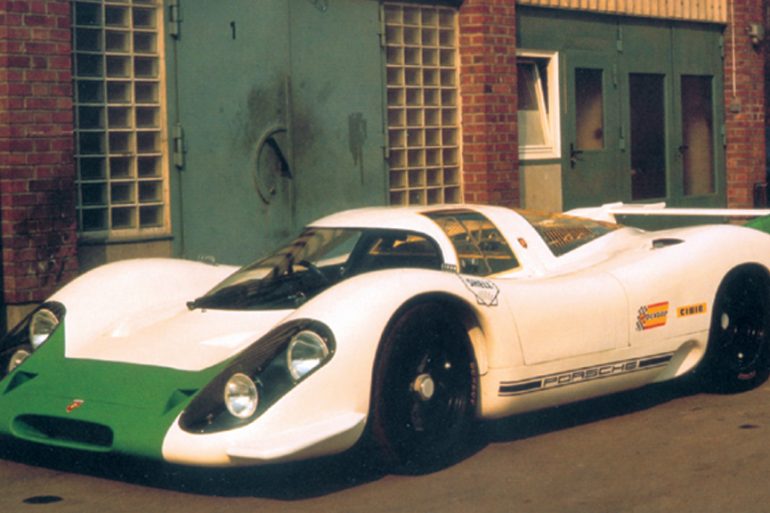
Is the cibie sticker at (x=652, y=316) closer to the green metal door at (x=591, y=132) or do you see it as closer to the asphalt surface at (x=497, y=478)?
the asphalt surface at (x=497, y=478)

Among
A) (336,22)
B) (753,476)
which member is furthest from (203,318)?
(336,22)

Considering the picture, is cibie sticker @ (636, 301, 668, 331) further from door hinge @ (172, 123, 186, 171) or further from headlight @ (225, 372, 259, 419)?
door hinge @ (172, 123, 186, 171)

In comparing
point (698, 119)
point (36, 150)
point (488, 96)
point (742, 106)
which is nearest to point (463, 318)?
point (36, 150)

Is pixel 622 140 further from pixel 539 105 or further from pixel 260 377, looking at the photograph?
pixel 260 377

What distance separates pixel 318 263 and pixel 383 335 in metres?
1.34

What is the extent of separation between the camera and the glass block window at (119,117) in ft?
32.9

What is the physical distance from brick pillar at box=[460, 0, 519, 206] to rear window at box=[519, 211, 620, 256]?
5255 mm

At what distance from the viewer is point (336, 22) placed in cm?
1174

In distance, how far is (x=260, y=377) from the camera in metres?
5.55

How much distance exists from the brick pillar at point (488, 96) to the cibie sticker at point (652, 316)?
6148 mm

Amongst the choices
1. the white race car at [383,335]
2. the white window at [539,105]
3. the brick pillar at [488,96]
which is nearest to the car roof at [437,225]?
the white race car at [383,335]

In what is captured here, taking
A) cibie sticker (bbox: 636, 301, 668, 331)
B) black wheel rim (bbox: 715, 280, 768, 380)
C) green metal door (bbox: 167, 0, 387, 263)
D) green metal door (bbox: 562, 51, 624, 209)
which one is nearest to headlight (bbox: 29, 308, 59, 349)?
cibie sticker (bbox: 636, 301, 668, 331)

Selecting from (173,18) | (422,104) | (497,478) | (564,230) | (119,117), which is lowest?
(497,478)

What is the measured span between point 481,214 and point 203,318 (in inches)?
60.9
